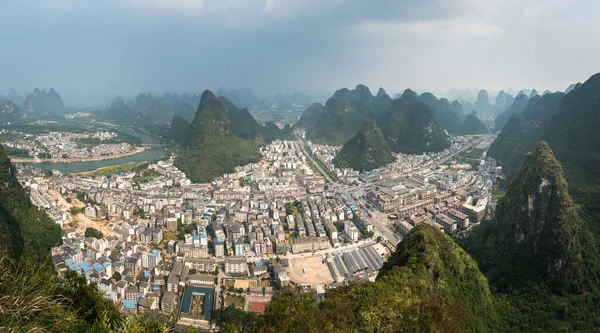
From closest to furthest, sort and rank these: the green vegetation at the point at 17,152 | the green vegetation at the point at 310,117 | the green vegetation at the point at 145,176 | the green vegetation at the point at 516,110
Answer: the green vegetation at the point at 145,176
the green vegetation at the point at 17,152
the green vegetation at the point at 310,117
the green vegetation at the point at 516,110

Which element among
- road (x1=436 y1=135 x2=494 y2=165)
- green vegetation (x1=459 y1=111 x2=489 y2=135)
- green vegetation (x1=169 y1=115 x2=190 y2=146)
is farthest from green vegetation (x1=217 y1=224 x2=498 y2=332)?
green vegetation (x1=459 y1=111 x2=489 y2=135)

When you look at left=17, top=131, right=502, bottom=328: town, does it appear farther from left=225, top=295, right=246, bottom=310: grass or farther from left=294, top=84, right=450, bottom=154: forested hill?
left=294, top=84, right=450, bottom=154: forested hill

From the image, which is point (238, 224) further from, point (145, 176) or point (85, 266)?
point (145, 176)

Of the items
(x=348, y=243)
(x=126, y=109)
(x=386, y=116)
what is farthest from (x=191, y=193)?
(x=126, y=109)

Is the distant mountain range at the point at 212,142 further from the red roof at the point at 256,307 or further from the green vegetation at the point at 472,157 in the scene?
the green vegetation at the point at 472,157

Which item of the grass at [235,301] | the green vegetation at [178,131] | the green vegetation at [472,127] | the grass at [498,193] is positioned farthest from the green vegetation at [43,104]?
the grass at [498,193]

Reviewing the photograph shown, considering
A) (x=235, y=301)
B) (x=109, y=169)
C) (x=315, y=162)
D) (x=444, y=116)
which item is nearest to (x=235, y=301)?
A: (x=235, y=301)

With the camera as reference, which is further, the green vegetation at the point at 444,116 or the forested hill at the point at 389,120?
the green vegetation at the point at 444,116
